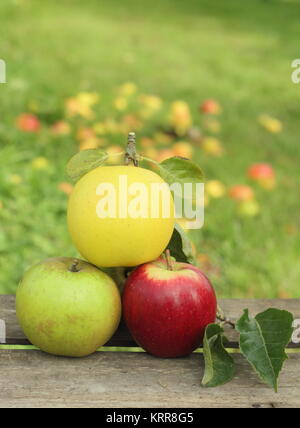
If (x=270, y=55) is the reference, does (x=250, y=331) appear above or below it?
below

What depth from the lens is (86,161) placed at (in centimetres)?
133

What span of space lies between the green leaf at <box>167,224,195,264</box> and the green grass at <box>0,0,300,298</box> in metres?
0.99

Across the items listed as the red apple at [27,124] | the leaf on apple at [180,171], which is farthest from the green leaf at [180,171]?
the red apple at [27,124]

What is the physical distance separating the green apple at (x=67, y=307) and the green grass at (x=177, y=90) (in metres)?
1.04

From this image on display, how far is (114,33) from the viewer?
18.3 ft

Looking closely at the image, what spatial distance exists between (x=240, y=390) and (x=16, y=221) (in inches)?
61.1

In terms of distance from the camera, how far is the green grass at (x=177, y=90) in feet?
8.51

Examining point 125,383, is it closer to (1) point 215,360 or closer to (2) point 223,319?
(1) point 215,360
